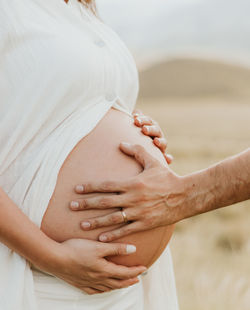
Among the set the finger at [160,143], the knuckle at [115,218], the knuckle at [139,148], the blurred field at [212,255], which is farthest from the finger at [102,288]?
the blurred field at [212,255]

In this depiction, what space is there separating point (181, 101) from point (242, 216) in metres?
24.4

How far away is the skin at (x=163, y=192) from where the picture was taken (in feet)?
5.05

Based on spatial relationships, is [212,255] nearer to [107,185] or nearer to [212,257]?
[212,257]

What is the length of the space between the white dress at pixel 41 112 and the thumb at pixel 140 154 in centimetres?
14

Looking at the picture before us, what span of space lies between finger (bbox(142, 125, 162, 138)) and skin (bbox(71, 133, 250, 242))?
0.18 metres

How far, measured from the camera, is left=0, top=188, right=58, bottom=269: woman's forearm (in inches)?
54.5

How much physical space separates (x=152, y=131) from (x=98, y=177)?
378mm

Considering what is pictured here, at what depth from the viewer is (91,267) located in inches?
58.2

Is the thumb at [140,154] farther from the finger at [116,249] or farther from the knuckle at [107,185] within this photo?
the finger at [116,249]

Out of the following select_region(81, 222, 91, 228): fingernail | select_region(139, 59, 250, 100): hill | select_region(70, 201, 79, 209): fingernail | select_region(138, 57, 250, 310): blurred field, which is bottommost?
select_region(139, 59, 250, 100): hill

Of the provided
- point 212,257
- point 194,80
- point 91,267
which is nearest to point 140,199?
point 91,267

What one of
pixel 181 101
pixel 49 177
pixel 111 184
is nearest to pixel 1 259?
pixel 49 177

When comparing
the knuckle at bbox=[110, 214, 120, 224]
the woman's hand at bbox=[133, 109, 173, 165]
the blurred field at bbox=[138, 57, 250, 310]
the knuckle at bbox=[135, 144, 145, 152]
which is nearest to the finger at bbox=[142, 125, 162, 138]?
the woman's hand at bbox=[133, 109, 173, 165]

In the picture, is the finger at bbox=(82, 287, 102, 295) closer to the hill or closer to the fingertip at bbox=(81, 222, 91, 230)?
the fingertip at bbox=(81, 222, 91, 230)
